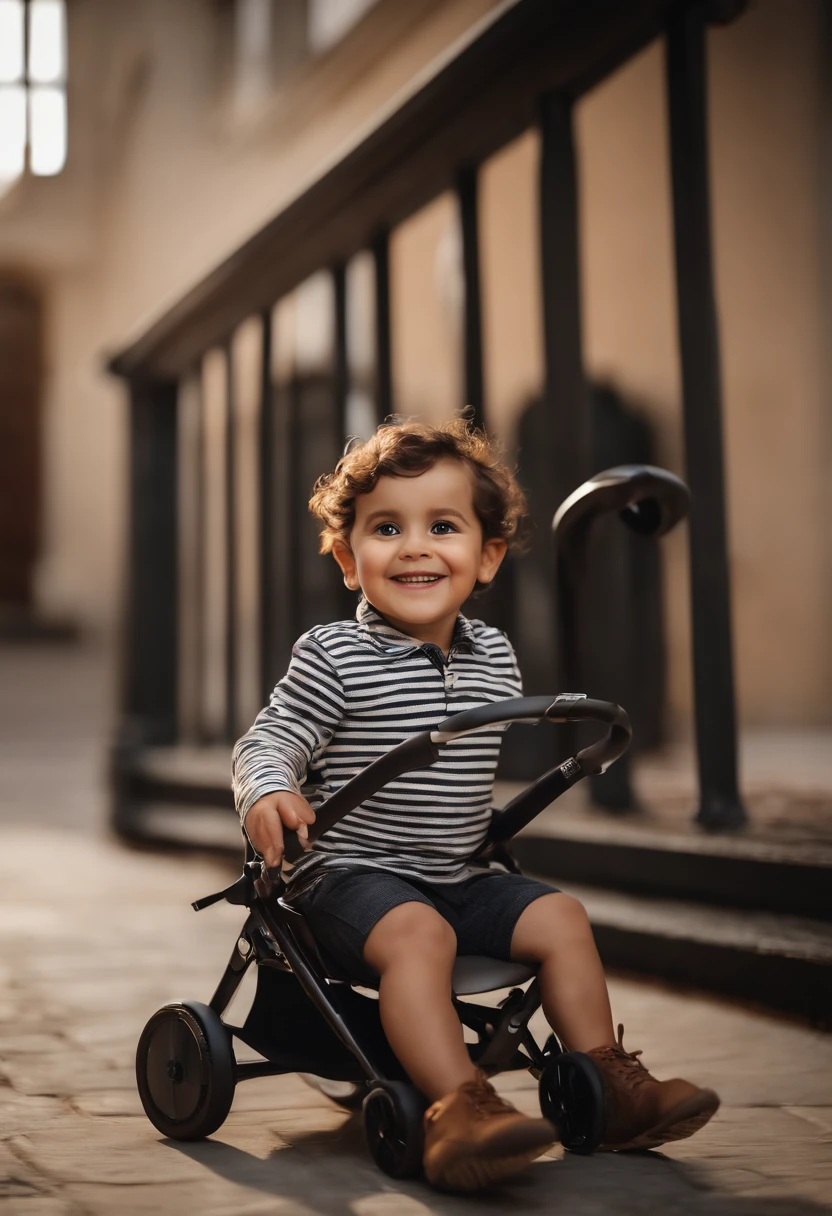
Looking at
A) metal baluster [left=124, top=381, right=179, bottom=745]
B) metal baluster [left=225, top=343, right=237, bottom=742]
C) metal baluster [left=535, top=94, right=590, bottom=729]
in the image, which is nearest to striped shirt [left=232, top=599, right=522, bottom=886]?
metal baluster [left=535, top=94, right=590, bottom=729]

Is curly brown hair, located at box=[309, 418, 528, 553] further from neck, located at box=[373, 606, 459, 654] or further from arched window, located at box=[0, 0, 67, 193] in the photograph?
arched window, located at box=[0, 0, 67, 193]

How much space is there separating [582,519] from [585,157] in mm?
6029

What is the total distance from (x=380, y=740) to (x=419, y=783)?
0.21ft

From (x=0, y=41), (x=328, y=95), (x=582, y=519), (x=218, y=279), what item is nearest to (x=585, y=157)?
(x=328, y=95)

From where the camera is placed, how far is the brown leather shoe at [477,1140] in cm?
136

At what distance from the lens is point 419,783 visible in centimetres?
167

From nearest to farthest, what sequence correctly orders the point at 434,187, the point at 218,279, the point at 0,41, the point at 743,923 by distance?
1. the point at 743,923
2. the point at 434,187
3. the point at 218,279
4. the point at 0,41

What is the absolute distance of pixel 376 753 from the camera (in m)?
1.67

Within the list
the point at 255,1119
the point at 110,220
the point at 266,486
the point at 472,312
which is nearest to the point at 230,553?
the point at 266,486

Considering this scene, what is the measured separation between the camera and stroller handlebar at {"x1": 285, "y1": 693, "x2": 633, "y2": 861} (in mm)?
1421

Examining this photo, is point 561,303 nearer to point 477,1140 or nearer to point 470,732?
point 470,732

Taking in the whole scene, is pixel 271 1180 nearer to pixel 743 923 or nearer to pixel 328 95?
pixel 743 923

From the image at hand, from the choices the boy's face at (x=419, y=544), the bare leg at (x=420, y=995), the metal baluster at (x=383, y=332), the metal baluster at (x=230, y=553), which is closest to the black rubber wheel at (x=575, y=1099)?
the bare leg at (x=420, y=995)

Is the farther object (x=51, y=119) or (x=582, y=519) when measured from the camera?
(x=51, y=119)
